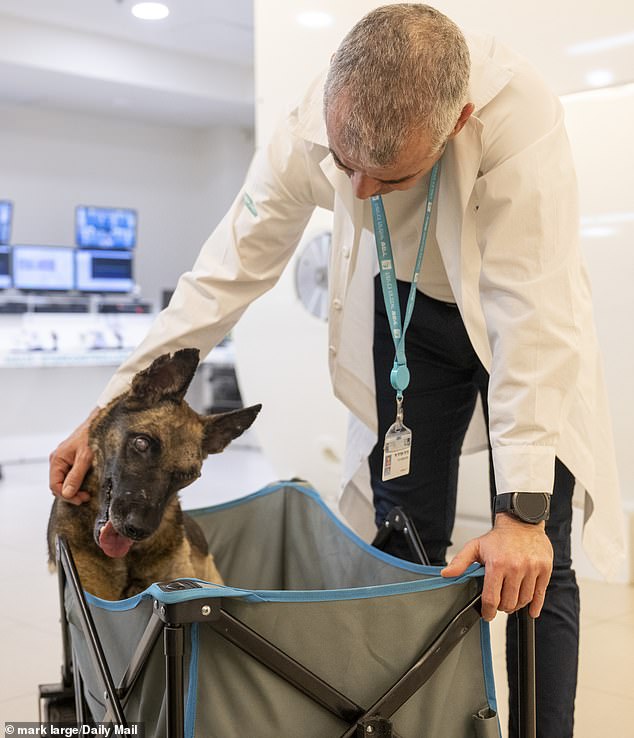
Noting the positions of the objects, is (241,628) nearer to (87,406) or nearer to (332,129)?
(332,129)

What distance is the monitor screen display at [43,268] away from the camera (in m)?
6.65

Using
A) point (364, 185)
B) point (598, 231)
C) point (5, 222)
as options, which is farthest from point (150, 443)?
point (5, 222)

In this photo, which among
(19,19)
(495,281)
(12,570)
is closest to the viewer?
(495,281)

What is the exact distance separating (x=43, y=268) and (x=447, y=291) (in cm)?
568

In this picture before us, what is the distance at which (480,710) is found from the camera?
122cm

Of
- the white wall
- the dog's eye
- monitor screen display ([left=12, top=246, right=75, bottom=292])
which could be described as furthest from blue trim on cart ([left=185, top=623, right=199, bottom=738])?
the white wall

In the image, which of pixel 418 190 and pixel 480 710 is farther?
pixel 418 190

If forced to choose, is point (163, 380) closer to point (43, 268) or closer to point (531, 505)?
point (531, 505)

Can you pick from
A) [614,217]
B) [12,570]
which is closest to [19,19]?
[12,570]

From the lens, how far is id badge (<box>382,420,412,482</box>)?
1.45m

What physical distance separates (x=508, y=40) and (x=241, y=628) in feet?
7.56

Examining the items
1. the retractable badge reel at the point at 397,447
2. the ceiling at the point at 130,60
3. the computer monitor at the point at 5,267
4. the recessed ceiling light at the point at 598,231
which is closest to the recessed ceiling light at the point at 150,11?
the ceiling at the point at 130,60

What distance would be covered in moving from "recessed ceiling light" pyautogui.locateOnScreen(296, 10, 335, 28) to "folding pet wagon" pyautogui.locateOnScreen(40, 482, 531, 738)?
7.85 feet

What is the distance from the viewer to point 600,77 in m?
2.73
